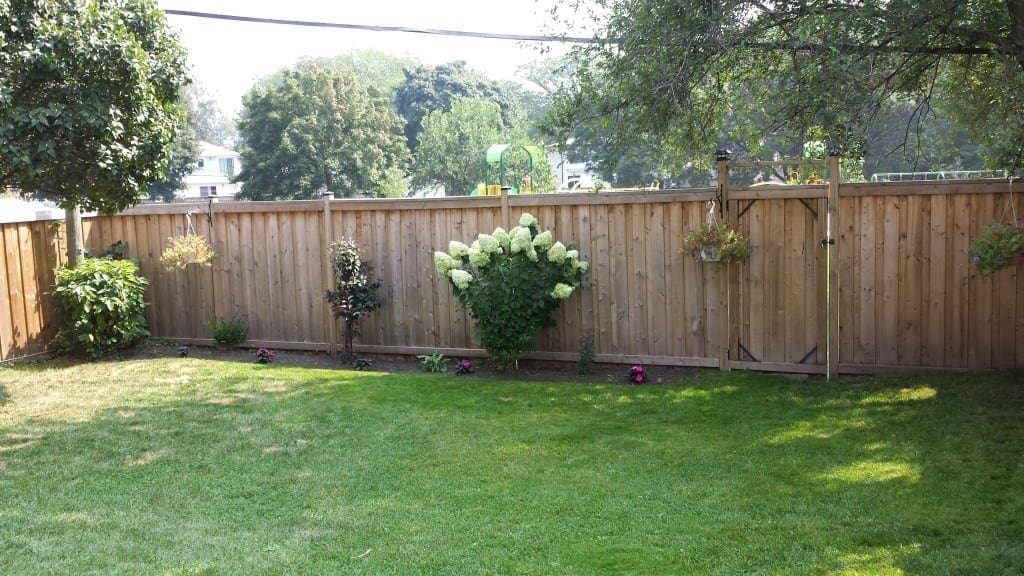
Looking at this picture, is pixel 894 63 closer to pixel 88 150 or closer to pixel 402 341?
pixel 402 341

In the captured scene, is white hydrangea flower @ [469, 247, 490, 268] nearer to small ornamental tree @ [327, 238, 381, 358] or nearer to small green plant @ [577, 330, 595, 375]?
small green plant @ [577, 330, 595, 375]

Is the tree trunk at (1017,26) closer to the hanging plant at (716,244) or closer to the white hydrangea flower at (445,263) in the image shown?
the hanging plant at (716,244)

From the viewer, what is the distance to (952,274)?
23.0 ft

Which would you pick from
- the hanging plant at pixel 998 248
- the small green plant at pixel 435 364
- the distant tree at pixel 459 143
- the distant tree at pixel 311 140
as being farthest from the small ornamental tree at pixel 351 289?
the distant tree at pixel 459 143

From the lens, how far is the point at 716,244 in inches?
289

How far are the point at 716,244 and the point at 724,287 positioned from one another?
53cm

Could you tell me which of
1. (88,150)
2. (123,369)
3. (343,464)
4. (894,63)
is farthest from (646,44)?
(123,369)

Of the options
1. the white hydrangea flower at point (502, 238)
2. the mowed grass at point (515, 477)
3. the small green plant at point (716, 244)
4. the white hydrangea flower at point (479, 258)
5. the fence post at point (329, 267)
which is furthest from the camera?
the fence post at point (329, 267)

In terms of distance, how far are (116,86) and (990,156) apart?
6979 millimetres

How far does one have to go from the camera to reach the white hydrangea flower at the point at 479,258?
7930 mm

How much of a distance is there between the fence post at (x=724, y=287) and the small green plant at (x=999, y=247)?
6.65 feet

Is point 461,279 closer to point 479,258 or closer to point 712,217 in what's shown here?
point 479,258

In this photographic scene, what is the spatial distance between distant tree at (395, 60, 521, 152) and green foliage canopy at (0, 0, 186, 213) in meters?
38.0

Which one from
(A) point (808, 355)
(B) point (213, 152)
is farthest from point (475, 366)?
(B) point (213, 152)
